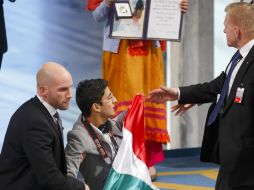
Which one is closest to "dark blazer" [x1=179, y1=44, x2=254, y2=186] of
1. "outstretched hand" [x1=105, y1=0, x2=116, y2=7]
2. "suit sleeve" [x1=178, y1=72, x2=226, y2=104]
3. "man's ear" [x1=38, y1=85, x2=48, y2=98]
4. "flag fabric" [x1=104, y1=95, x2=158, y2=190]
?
"suit sleeve" [x1=178, y1=72, x2=226, y2=104]

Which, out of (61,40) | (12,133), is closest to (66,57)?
(61,40)

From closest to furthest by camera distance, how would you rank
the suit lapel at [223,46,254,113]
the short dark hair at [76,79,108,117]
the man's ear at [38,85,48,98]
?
the suit lapel at [223,46,254,113]
the man's ear at [38,85,48,98]
the short dark hair at [76,79,108,117]

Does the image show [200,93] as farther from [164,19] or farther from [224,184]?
[164,19]

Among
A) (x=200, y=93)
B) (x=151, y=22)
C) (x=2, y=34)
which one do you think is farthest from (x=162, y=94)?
(x=2, y=34)

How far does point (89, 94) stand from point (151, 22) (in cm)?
153

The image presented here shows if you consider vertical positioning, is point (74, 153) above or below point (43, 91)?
below

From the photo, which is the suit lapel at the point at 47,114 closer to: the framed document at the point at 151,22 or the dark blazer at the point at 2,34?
the framed document at the point at 151,22

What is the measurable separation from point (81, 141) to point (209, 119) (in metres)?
0.71

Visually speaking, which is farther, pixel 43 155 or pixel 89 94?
pixel 89 94

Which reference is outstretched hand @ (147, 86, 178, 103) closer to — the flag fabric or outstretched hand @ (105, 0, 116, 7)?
the flag fabric

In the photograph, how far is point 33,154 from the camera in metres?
2.77

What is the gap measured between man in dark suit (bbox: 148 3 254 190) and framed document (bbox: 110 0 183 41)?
1.69 m

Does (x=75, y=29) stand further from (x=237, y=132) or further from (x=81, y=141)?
(x=237, y=132)

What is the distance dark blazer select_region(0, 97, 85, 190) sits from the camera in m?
2.78
